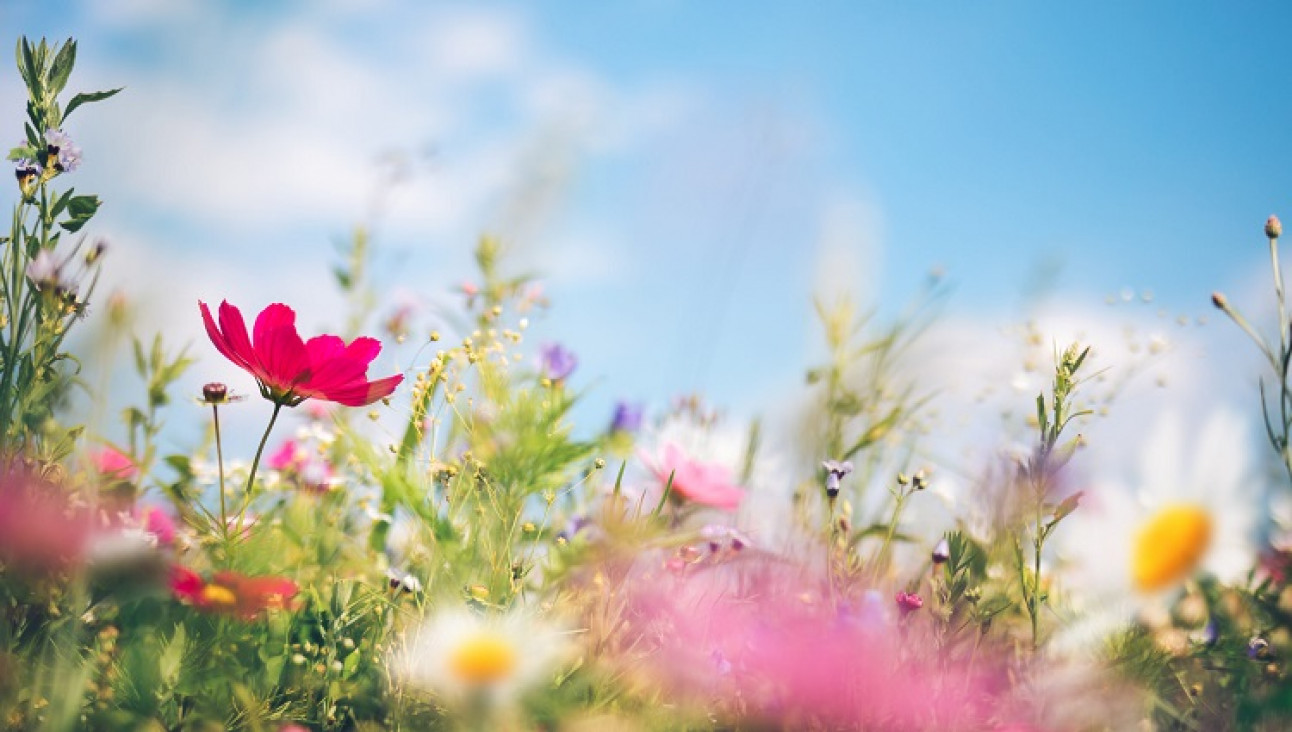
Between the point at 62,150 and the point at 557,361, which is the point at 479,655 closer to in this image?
the point at 62,150

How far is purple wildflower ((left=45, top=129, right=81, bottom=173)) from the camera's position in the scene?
76 cm

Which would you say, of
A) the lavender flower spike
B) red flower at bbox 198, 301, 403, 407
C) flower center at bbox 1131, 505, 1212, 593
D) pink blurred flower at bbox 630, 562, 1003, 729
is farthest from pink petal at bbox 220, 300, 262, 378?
flower center at bbox 1131, 505, 1212, 593

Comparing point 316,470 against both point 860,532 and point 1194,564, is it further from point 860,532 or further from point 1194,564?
point 1194,564

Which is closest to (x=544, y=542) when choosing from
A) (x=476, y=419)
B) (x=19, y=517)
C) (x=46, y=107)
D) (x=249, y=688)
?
(x=476, y=419)

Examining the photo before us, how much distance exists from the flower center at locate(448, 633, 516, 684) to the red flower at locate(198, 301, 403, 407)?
0.97ft

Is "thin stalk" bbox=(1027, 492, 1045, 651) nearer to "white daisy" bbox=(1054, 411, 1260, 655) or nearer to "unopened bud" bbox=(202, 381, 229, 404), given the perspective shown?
"white daisy" bbox=(1054, 411, 1260, 655)

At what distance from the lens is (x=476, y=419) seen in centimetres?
89

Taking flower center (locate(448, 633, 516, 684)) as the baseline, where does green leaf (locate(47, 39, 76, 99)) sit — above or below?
above

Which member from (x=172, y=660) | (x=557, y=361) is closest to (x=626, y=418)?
(x=557, y=361)

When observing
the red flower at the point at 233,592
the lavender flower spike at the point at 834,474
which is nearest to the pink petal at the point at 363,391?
the red flower at the point at 233,592

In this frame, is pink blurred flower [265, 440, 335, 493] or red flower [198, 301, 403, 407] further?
pink blurred flower [265, 440, 335, 493]

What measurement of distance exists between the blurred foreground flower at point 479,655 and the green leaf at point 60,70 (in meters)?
0.51

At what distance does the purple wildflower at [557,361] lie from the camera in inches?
52.2

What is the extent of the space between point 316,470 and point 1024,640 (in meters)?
0.94
